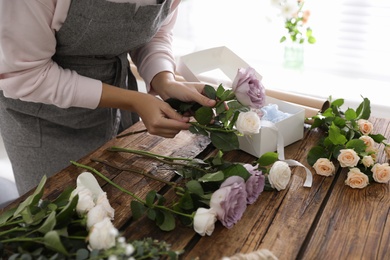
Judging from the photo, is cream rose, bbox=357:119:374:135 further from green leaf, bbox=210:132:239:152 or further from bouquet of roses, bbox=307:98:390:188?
green leaf, bbox=210:132:239:152

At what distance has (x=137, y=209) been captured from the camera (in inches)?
47.0

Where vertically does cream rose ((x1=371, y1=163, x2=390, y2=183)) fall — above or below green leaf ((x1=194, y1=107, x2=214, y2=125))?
below

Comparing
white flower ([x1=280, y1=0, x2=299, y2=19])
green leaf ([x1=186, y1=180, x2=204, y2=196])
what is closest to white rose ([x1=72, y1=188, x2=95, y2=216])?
green leaf ([x1=186, y1=180, x2=204, y2=196])

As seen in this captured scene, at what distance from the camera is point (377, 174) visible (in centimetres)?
135

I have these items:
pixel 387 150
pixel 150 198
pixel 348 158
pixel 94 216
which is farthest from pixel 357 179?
pixel 94 216

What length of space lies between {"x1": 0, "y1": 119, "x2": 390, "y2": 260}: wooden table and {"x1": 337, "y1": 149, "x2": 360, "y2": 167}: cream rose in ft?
0.16

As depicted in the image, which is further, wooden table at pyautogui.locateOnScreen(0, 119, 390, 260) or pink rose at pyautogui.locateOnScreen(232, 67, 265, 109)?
pink rose at pyautogui.locateOnScreen(232, 67, 265, 109)

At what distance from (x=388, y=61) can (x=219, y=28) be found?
0.83 meters

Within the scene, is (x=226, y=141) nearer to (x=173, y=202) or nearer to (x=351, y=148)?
(x=173, y=202)

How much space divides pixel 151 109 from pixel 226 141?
23 centimetres

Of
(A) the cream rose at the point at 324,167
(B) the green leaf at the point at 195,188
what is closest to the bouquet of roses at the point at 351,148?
(A) the cream rose at the point at 324,167

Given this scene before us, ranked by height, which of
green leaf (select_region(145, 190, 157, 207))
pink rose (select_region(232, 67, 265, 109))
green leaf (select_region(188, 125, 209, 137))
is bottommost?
green leaf (select_region(145, 190, 157, 207))

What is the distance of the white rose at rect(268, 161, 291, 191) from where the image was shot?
4.26 ft

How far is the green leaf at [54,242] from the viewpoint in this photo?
0.98 meters
